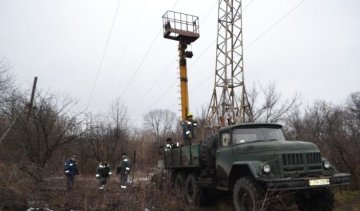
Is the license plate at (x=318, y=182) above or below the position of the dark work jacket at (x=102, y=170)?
below

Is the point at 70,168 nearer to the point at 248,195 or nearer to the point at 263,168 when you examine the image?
the point at 248,195

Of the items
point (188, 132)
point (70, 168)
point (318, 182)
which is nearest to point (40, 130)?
point (70, 168)

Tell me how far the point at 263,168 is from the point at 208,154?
2850 mm

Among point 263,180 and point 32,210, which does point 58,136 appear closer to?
point 32,210

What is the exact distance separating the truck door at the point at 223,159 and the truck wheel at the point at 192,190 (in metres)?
1.37

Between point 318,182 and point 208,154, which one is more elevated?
point 208,154

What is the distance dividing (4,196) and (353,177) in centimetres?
1111

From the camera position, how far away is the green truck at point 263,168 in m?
7.77

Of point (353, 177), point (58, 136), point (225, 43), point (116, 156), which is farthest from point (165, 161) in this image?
point (116, 156)

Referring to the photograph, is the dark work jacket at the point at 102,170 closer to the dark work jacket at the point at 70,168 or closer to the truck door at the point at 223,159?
the dark work jacket at the point at 70,168

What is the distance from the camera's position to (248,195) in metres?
8.21

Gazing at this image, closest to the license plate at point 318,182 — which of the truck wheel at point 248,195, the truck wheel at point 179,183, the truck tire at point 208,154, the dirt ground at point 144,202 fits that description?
the truck wheel at point 248,195

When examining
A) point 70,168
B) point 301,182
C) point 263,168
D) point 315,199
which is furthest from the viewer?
point 70,168

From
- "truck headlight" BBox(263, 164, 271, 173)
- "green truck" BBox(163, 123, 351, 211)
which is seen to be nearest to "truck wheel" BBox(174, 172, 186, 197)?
"green truck" BBox(163, 123, 351, 211)
